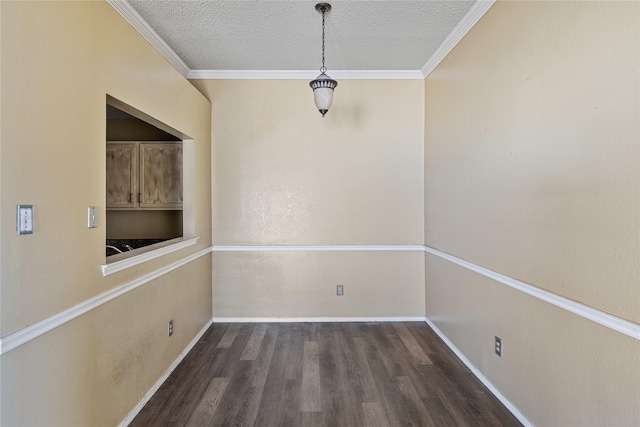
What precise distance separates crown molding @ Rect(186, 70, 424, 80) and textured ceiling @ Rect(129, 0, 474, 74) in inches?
3.4

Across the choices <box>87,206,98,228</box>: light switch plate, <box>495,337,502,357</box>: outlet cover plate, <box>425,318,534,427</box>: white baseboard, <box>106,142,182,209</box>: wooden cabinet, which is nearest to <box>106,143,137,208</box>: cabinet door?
<box>106,142,182,209</box>: wooden cabinet

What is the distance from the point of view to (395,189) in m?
3.81

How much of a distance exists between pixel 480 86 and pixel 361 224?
1.85m

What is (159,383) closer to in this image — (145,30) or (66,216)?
(66,216)

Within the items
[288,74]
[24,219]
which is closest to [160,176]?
[288,74]

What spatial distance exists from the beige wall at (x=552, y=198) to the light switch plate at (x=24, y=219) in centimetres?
242

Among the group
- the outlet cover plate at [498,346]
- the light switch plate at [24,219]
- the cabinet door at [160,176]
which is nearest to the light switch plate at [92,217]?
the light switch plate at [24,219]

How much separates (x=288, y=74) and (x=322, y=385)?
3099 millimetres

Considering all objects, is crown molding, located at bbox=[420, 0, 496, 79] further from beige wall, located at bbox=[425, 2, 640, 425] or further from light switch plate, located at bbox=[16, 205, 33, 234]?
light switch plate, located at bbox=[16, 205, 33, 234]

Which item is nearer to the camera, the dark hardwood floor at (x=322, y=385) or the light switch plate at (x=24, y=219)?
the light switch plate at (x=24, y=219)

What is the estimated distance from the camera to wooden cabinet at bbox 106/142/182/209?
3859 mm

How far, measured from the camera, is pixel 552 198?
1748 mm

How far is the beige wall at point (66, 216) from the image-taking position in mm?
1297

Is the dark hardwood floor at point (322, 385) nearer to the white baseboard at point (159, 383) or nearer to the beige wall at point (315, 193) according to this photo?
the white baseboard at point (159, 383)
